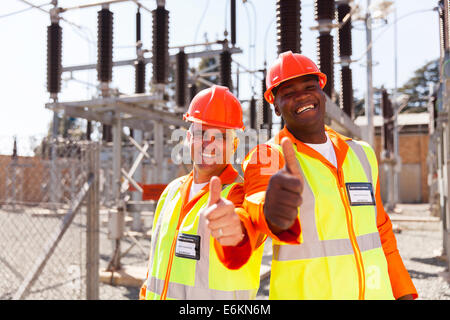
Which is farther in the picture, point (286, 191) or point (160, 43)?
point (160, 43)

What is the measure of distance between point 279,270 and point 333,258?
204 mm

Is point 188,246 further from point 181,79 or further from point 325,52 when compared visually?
point 181,79

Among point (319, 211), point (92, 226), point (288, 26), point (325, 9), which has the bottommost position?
point (92, 226)

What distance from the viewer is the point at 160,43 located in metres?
5.46

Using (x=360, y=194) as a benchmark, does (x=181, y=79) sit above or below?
above

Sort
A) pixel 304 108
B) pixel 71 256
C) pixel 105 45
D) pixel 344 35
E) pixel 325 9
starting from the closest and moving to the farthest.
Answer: pixel 304 108 → pixel 325 9 → pixel 105 45 → pixel 344 35 → pixel 71 256

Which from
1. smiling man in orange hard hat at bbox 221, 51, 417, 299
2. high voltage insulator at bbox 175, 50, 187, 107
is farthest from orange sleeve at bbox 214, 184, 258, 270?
high voltage insulator at bbox 175, 50, 187, 107

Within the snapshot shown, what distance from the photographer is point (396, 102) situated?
16.5 meters

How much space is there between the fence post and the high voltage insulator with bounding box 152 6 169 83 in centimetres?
183

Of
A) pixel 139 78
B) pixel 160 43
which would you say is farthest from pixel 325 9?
pixel 139 78

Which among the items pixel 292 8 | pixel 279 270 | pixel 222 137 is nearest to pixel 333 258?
pixel 279 270

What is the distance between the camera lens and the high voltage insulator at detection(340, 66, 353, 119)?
6035 millimetres

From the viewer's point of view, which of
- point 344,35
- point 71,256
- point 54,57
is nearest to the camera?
point 54,57

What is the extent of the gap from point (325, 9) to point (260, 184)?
2914 millimetres
